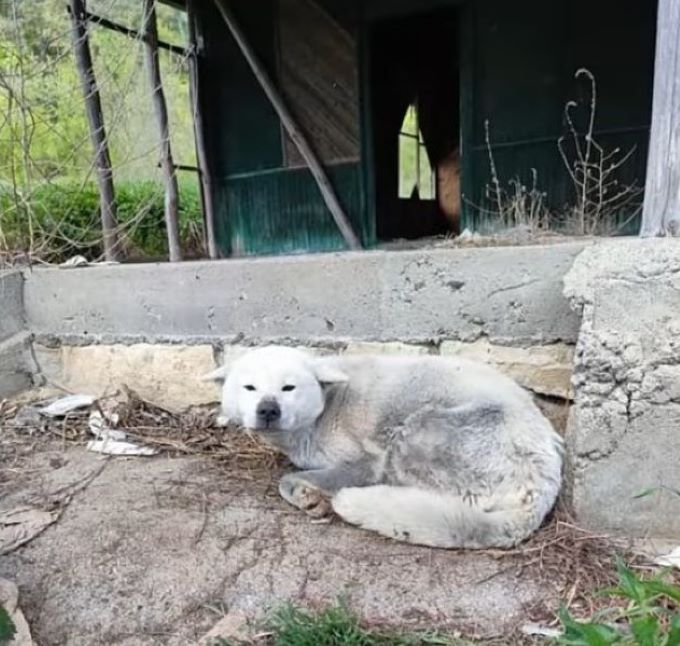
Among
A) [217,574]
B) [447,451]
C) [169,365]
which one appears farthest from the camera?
[169,365]

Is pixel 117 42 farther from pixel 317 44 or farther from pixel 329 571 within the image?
pixel 329 571

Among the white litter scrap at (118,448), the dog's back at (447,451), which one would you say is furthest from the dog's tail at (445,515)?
the white litter scrap at (118,448)

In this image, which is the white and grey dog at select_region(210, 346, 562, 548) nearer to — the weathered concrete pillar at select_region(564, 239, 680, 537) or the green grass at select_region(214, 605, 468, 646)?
the weathered concrete pillar at select_region(564, 239, 680, 537)

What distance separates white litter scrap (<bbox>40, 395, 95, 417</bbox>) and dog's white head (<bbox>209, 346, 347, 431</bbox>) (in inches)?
51.9

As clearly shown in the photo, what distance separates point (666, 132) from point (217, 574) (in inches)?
82.6

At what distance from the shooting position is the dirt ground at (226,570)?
154cm

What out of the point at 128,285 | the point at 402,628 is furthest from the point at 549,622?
the point at 128,285

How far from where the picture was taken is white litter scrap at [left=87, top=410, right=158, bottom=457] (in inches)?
107

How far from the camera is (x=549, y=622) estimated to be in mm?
1506

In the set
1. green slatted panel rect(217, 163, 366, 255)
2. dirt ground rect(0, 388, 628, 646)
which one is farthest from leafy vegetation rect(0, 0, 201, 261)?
dirt ground rect(0, 388, 628, 646)

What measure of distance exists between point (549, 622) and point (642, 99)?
4.97 m

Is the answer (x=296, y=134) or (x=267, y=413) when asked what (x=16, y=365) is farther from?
(x=296, y=134)

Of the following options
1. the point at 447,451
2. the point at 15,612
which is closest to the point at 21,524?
the point at 15,612

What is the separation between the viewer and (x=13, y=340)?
3391 millimetres
